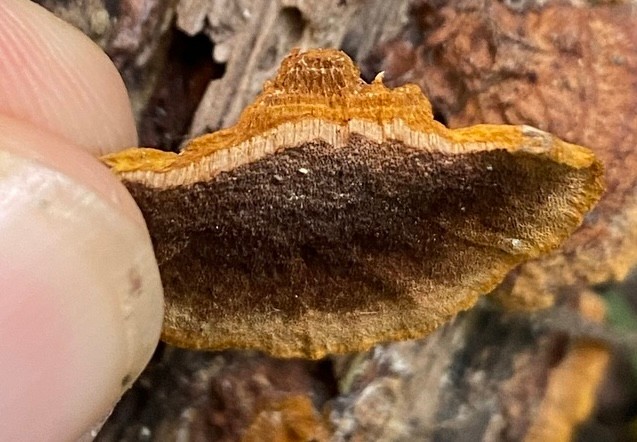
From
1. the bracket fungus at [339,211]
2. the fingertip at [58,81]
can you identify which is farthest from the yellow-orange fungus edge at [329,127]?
the fingertip at [58,81]

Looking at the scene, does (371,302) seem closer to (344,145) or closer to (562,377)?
(344,145)

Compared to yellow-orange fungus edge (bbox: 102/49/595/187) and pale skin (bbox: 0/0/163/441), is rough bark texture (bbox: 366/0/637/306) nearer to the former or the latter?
yellow-orange fungus edge (bbox: 102/49/595/187)

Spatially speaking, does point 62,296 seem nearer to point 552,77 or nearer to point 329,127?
point 329,127

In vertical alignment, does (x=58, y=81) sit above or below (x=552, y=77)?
below

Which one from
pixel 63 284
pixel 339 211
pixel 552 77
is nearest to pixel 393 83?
pixel 552 77

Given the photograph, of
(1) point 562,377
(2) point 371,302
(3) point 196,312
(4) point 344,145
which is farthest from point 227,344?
(1) point 562,377

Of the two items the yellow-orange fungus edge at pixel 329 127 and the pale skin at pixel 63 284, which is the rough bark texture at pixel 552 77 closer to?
the yellow-orange fungus edge at pixel 329 127

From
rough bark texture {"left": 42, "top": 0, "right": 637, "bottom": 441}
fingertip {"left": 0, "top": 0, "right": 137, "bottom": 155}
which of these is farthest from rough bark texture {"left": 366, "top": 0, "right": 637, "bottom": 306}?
fingertip {"left": 0, "top": 0, "right": 137, "bottom": 155}
